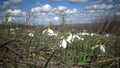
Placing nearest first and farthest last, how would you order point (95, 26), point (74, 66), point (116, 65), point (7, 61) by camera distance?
point (7, 61), point (116, 65), point (74, 66), point (95, 26)

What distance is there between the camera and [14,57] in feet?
8.82

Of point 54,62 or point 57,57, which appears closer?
point 54,62

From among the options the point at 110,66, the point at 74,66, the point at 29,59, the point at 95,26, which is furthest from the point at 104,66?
the point at 95,26

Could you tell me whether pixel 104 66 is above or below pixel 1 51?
below

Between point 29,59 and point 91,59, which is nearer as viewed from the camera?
point 29,59

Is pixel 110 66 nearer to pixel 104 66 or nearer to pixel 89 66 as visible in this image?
pixel 104 66

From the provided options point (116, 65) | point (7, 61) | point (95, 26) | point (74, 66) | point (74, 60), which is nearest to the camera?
point (7, 61)

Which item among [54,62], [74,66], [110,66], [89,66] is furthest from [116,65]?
[54,62]

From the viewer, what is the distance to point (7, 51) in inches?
110

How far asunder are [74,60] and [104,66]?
60cm

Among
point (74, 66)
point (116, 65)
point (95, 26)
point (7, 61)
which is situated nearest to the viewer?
point (7, 61)

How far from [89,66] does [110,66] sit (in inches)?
11.1

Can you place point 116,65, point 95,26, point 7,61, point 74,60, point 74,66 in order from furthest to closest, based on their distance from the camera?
1. point 95,26
2. point 74,60
3. point 74,66
4. point 116,65
5. point 7,61

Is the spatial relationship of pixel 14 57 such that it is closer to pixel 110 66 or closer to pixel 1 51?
pixel 1 51
